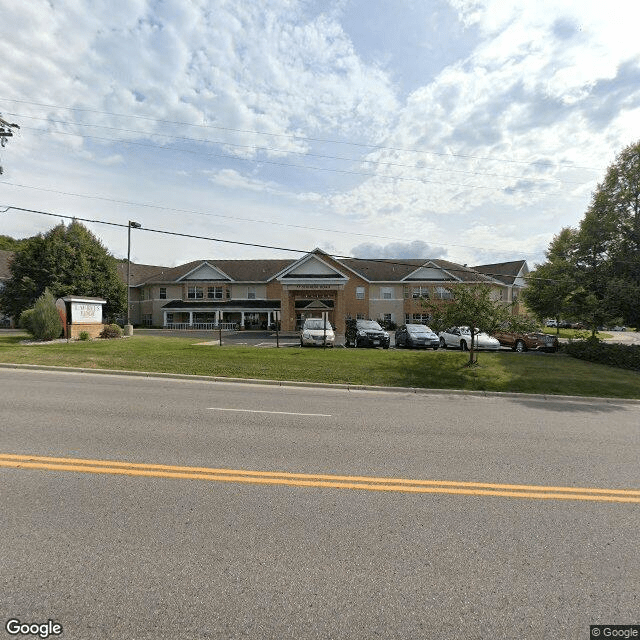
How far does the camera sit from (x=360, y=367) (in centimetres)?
1330

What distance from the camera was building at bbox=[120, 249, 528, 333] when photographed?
37.3 metres

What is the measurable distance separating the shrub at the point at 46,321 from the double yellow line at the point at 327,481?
16774 mm

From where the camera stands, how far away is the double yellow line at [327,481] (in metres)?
4.15

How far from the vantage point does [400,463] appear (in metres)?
4.94

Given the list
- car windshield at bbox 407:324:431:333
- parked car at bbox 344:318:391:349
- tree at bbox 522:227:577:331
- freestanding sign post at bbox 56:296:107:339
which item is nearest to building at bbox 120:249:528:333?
car windshield at bbox 407:324:431:333

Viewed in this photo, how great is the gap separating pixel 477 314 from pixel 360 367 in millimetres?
4754

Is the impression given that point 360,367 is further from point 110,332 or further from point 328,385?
point 110,332

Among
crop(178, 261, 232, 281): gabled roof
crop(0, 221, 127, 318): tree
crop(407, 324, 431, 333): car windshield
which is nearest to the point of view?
crop(407, 324, 431, 333): car windshield

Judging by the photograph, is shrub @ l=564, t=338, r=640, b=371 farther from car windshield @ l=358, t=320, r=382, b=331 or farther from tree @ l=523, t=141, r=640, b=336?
car windshield @ l=358, t=320, r=382, b=331

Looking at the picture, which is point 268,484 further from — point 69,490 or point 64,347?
point 64,347

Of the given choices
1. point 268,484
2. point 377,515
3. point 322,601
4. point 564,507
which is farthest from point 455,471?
point 322,601

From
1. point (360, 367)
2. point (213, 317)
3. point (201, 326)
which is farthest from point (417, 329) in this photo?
point (201, 326)

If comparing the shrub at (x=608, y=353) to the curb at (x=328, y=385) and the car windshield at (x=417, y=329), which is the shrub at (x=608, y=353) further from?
the car windshield at (x=417, y=329)

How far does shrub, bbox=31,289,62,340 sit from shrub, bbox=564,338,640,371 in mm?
26078
